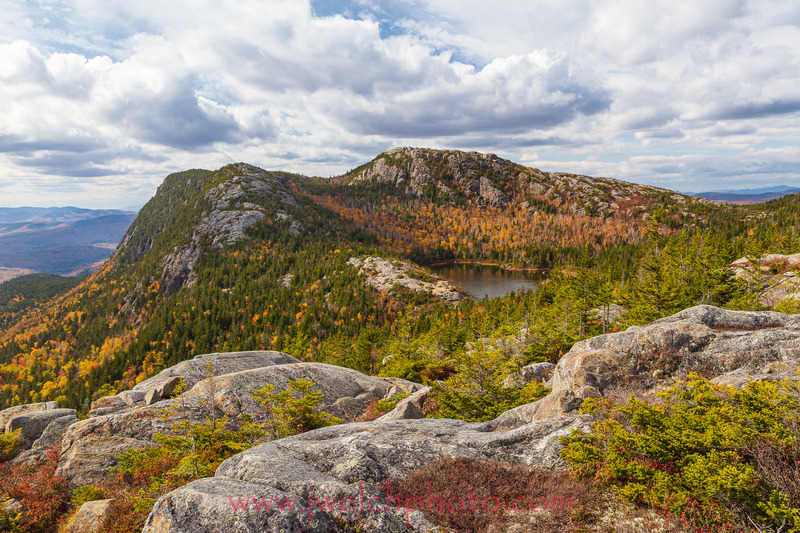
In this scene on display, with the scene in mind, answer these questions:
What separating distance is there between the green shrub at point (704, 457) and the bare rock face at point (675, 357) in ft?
18.6

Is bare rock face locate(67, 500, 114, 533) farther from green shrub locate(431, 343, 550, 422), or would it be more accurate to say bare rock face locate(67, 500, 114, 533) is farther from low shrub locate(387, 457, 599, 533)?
green shrub locate(431, 343, 550, 422)

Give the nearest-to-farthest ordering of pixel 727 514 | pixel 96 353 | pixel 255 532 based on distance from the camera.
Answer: pixel 255 532, pixel 727 514, pixel 96 353

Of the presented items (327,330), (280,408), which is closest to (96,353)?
(327,330)

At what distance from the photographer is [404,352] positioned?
51781 millimetres

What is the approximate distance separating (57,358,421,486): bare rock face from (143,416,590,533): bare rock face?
7.46 metres

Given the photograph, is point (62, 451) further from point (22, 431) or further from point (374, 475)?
point (374, 475)

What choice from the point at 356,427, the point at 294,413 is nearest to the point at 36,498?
the point at 294,413

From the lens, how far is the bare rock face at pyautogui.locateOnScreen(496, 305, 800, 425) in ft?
52.6

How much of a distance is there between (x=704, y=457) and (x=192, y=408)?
24.3m

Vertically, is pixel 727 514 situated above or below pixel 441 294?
above

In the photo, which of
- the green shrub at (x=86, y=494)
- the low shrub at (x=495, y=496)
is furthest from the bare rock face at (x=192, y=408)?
the low shrub at (x=495, y=496)

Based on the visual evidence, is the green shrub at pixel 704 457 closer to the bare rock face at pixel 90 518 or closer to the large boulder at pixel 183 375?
→ the bare rock face at pixel 90 518

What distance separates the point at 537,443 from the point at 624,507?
320 centimetres

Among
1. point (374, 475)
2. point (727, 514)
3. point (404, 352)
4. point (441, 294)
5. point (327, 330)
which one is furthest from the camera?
point (441, 294)
